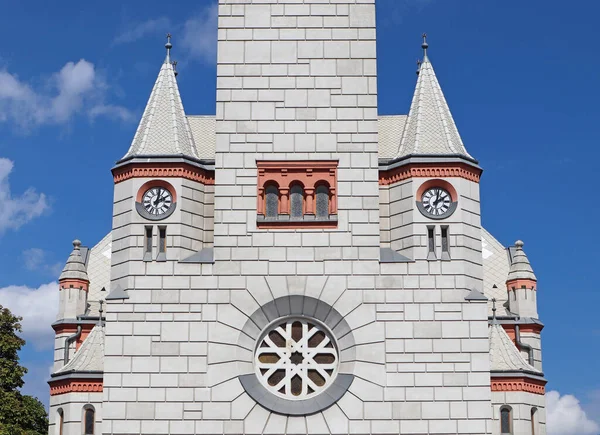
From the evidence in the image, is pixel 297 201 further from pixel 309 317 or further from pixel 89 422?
pixel 89 422

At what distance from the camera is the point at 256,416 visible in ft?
107

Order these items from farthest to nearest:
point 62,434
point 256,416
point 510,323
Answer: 1. point 510,323
2. point 62,434
3. point 256,416

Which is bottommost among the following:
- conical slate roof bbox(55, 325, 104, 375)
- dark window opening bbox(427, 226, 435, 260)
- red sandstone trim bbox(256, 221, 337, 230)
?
conical slate roof bbox(55, 325, 104, 375)

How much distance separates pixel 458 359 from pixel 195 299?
8125 mm

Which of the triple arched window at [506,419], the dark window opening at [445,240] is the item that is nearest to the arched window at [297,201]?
the dark window opening at [445,240]

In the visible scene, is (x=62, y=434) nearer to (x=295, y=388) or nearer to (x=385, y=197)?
(x=295, y=388)

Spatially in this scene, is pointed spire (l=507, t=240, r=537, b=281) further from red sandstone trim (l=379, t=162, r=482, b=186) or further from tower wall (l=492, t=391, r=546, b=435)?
red sandstone trim (l=379, t=162, r=482, b=186)

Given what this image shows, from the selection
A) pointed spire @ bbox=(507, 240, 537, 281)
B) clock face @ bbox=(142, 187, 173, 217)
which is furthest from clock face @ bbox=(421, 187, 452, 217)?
pointed spire @ bbox=(507, 240, 537, 281)

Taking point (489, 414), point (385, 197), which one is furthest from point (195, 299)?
point (489, 414)

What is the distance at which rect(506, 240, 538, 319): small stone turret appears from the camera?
150ft

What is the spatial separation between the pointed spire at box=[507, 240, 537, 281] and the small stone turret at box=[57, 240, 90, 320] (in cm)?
1771

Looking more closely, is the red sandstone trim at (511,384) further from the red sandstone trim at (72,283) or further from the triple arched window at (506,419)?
the red sandstone trim at (72,283)

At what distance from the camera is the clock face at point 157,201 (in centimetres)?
3516

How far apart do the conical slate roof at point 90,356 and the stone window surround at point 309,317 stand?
292 inches
